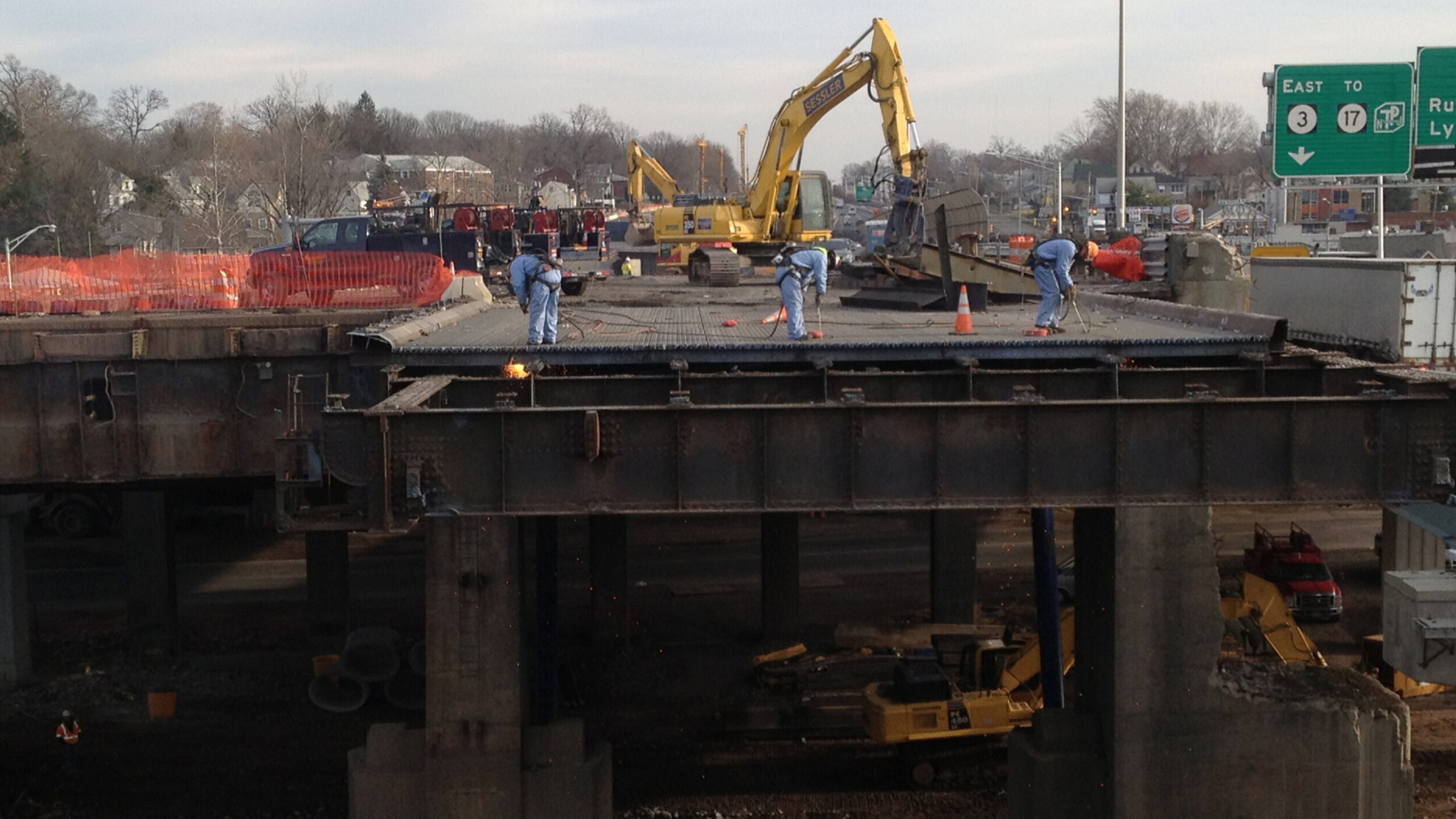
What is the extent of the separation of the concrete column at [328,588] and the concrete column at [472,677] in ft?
36.9

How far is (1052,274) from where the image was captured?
1631cm

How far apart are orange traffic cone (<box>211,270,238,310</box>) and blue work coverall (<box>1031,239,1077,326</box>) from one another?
13.1m

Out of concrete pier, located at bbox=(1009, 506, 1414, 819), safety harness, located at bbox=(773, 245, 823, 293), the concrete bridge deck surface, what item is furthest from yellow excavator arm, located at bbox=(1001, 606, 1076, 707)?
safety harness, located at bbox=(773, 245, 823, 293)

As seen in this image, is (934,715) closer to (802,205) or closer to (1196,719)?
(1196,719)

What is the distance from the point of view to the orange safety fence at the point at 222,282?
21328 millimetres

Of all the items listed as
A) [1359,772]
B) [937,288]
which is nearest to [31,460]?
[937,288]

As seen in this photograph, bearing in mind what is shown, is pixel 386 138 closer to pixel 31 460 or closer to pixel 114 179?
pixel 114 179

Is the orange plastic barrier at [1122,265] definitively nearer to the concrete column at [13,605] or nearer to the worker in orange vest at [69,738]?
the worker in orange vest at [69,738]

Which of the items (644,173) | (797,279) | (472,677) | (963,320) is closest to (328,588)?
(472,677)

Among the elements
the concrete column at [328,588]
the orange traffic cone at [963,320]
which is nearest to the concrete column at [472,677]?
the orange traffic cone at [963,320]

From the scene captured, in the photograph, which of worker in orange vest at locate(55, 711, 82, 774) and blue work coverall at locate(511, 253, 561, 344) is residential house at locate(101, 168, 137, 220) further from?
blue work coverall at locate(511, 253, 561, 344)

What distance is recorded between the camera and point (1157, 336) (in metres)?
15.7

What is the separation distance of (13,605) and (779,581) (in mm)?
12928

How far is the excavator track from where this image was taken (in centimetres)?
2755
